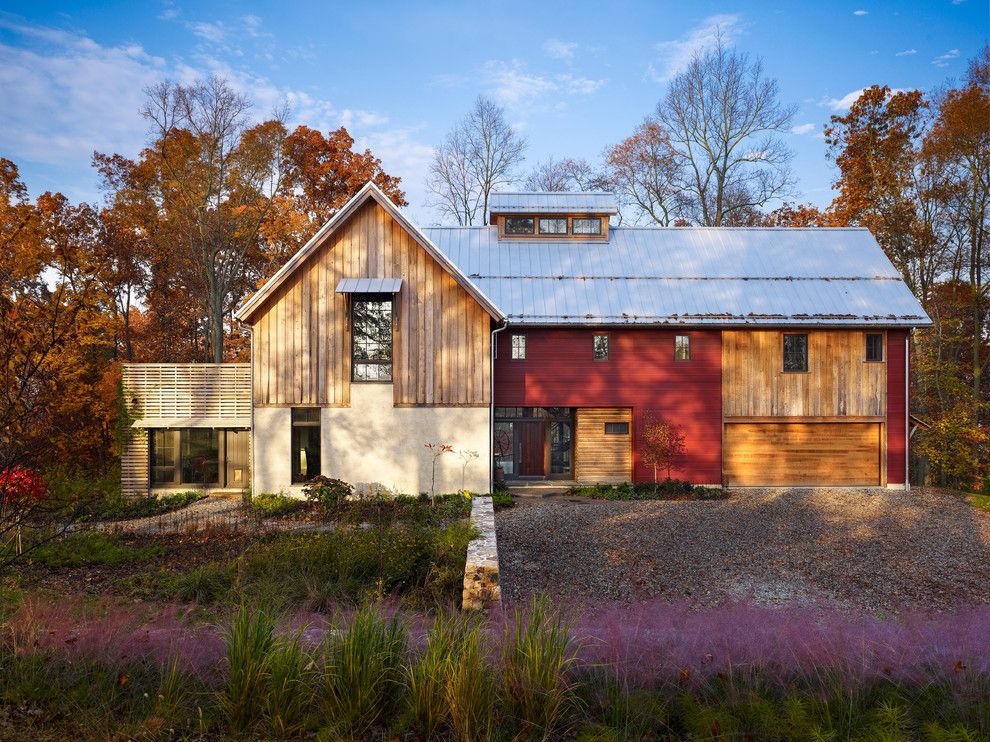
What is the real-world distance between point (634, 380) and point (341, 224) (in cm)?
935

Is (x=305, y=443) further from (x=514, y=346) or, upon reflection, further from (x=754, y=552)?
(x=754, y=552)

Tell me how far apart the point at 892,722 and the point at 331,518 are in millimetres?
11564

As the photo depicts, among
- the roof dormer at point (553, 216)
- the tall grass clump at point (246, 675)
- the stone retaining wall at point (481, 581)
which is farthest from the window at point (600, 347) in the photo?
the tall grass clump at point (246, 675)

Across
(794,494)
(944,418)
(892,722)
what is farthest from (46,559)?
(944,418)

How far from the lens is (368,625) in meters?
4.60

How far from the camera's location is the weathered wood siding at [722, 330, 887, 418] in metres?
17.7

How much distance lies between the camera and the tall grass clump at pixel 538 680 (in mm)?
A: 4160

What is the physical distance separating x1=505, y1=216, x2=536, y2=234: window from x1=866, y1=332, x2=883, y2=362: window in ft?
36.5

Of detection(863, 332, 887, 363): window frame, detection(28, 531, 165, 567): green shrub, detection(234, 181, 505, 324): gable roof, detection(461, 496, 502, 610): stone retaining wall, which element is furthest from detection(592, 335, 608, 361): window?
detection(28, 531, 165, 567): green shrub

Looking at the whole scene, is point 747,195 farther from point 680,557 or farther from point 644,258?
point 680,557

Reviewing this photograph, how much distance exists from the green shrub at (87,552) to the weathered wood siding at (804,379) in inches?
594

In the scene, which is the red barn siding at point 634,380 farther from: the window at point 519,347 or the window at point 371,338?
the window at point 371,338

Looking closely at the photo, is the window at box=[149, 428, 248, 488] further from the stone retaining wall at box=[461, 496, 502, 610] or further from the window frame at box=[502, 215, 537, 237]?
the stone retaining wall at box=[461, 496, 502, 610]

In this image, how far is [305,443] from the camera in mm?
15742
